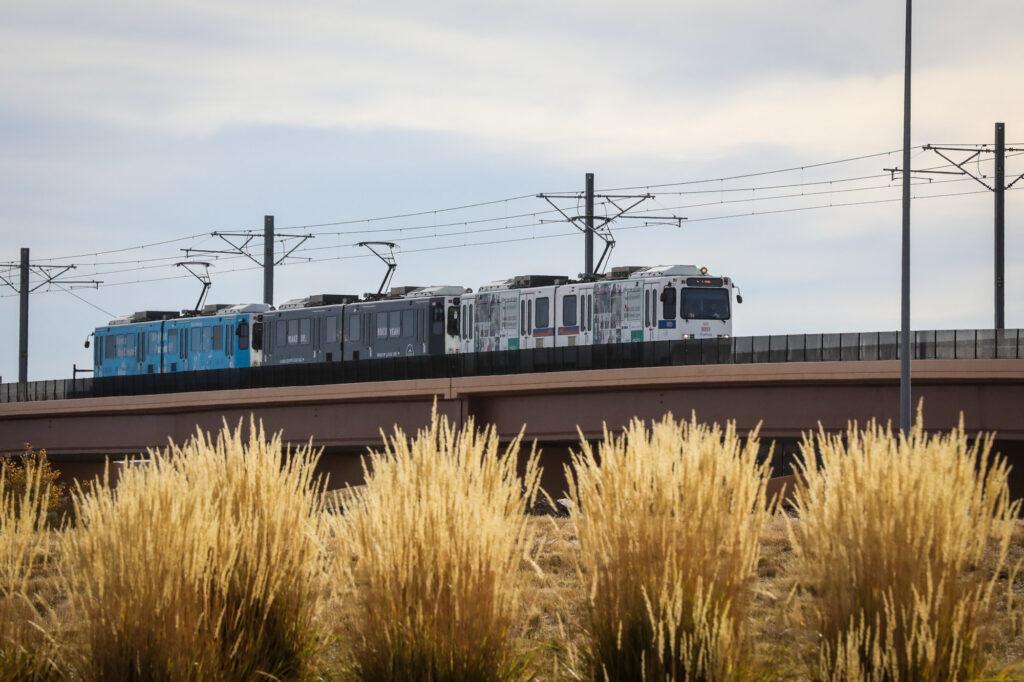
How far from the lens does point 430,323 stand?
42.1 metres

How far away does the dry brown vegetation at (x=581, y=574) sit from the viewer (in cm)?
841

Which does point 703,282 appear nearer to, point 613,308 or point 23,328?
point 613,308

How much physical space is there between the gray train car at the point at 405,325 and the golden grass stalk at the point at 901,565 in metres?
33.4

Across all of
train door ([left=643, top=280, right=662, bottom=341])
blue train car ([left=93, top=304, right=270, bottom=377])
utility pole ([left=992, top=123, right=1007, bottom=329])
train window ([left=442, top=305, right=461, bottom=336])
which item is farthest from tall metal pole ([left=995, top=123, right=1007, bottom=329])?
blue train car ([left=93, top=304, right=270, bottom=377])

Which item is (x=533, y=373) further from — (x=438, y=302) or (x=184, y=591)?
(x=184, y=591)

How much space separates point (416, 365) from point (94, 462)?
20.3 metres

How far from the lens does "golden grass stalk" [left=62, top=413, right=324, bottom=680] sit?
30.3 ft

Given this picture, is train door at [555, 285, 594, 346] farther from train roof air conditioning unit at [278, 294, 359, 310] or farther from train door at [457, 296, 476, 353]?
train roof air conditioning unit at [278, 294, 359, 310]

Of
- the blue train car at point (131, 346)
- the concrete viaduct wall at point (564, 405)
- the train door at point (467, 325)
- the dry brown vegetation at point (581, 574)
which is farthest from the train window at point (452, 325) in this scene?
the dry brown vegetation at point (581, 574)

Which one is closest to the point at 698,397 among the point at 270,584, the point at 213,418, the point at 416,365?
the point at 416,365

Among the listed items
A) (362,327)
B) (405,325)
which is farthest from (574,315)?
(362,327)

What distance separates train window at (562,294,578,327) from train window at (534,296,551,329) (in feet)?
2.03

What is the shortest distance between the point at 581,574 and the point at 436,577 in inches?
33.5

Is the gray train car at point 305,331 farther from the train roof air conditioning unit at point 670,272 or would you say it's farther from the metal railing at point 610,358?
the train roof air conditioning unit at point 670,272
